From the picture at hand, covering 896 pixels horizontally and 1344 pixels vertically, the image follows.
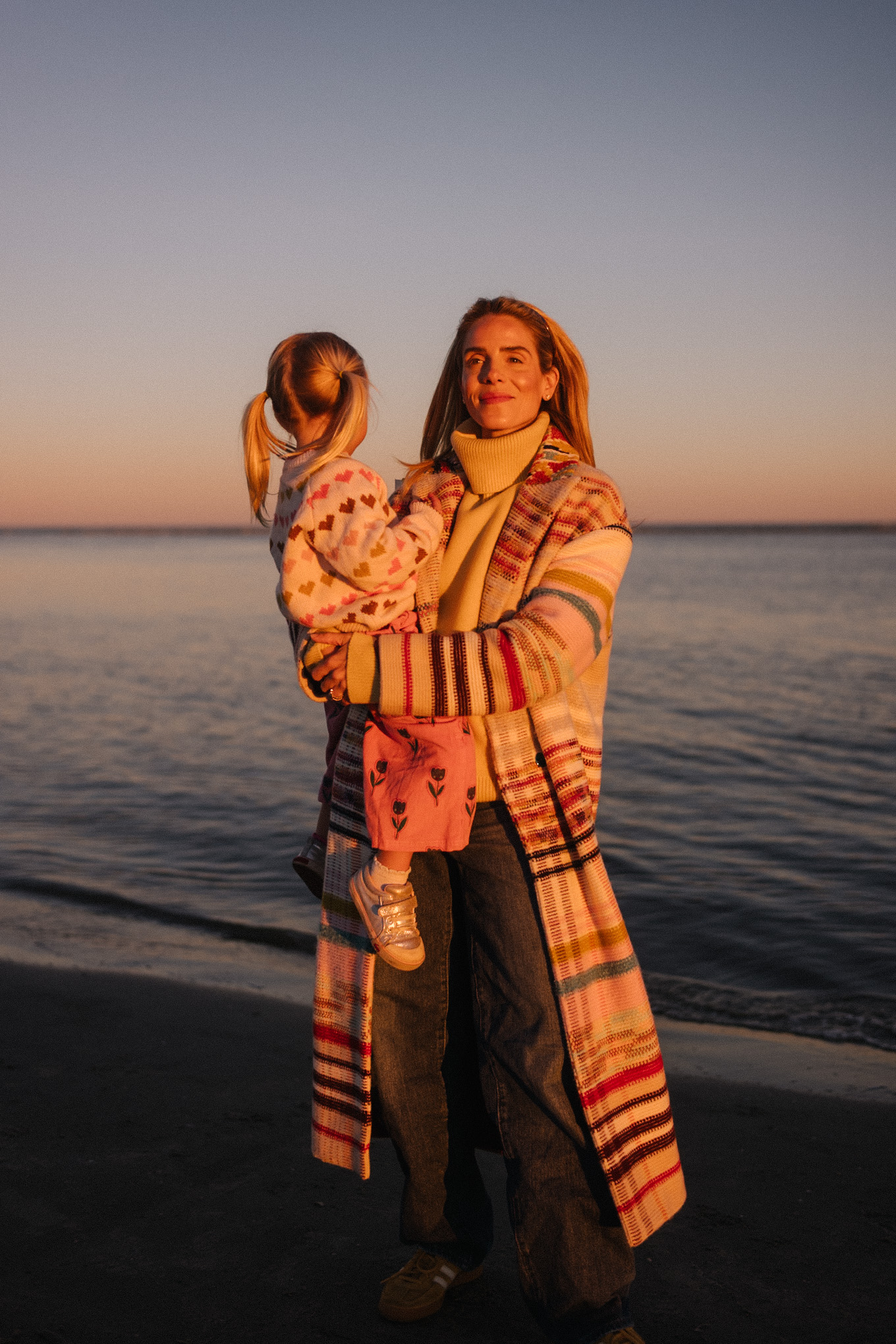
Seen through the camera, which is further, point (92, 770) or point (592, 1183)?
point (92, 770)

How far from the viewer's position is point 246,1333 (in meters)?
2.28

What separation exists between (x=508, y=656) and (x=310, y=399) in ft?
2.60

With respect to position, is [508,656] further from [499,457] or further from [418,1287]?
[418,1287]

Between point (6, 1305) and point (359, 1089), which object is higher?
point (359, 1089)

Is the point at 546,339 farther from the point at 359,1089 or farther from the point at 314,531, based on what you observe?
the point at 359,1089

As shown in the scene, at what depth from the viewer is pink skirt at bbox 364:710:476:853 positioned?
2.10 meters

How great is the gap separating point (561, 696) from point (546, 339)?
85cm

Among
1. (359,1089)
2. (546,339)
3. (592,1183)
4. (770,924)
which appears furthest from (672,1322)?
(770,924)

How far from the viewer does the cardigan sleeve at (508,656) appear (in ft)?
6.58

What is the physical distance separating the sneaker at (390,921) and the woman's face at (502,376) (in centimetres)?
104

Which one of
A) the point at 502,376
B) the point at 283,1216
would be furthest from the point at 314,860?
the point at 502,376

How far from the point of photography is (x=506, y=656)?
2.00 meters

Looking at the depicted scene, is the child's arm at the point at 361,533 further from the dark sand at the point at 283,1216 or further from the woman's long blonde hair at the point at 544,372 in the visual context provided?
the dark sand at the point at 283,1216

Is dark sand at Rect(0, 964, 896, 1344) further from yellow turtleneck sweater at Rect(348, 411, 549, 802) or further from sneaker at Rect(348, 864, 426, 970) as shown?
yellow turtleneck sweater at Rect(348, 411, 549, 802)
